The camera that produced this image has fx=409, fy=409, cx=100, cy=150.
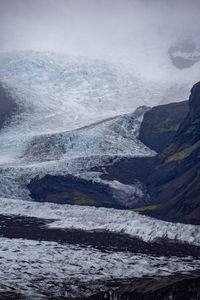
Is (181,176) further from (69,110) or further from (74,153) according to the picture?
(69,110)

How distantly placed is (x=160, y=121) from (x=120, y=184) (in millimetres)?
25517

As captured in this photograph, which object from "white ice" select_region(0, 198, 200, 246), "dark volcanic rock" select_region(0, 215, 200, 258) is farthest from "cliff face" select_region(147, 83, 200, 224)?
"dark volcanic rock" select_region(0, 215, 200, 258)

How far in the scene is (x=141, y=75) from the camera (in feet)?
364

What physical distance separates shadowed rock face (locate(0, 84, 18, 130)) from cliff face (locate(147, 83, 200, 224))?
1317 inches

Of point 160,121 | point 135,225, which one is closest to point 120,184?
point 135,225

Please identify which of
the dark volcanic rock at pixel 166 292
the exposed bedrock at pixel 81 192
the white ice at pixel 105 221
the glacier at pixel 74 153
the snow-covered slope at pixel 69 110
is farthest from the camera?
the snow-covered slope at pixel 69 110

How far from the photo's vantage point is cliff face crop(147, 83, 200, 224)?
37781 mm

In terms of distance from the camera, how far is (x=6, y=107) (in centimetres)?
8375

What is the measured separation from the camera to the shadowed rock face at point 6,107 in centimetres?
7938

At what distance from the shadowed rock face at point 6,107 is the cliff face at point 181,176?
110 ft

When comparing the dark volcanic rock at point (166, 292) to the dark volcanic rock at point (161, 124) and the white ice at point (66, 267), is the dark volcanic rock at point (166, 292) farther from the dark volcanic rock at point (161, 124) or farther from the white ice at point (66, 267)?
the dark volcanic rock at point (161, 124)

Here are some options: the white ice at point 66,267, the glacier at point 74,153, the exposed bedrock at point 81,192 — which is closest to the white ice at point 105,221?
the glacier at point 74,153

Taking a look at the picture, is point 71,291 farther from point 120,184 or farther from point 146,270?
point 120,184

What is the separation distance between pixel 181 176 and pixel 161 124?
86.1ft
